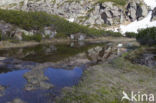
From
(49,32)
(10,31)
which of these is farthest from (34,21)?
(10,31)

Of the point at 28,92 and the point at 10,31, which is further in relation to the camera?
the point at 10,31

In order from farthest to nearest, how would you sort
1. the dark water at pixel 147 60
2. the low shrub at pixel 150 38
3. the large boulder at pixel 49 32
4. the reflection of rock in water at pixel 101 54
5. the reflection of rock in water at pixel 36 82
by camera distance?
1. the large boulder at pixel 49 32
2. the low shrub at pixel 150 38
3. the reflection of rock in water at pixel 101 54
4. the dark water at pixel 147 60
5. the reflection of rock in water at pixel 36 82

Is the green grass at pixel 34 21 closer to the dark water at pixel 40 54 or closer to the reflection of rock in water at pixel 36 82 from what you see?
the dark water at pixel 40 54

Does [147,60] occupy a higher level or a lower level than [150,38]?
lower

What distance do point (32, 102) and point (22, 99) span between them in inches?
72.6

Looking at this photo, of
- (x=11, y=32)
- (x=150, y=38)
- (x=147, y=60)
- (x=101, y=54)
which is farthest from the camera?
(x=11, y=32)

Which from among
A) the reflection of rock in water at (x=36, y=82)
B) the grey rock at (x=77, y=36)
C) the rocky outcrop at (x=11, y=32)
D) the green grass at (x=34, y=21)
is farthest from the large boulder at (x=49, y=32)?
the reflection of rock in water at (x=36, y=82)

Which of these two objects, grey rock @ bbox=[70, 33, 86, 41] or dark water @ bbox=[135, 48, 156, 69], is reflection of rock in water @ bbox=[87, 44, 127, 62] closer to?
dark water @ bbox=[135, 48, 156, 69]

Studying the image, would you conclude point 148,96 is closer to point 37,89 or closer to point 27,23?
point 37,89

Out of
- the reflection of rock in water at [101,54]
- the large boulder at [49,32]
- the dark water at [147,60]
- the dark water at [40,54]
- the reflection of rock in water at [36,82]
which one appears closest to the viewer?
the reflection of rock in water at [36,82]

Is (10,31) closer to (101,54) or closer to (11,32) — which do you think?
(11,32)

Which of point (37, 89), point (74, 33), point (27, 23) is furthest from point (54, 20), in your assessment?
point (37, 89)

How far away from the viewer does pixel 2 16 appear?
12669 cm

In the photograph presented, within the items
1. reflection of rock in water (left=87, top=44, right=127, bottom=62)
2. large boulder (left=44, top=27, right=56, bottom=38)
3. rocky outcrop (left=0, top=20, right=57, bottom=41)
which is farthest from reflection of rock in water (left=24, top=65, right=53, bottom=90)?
large boulder (left=44, top=27, right=56, bottom=38)
